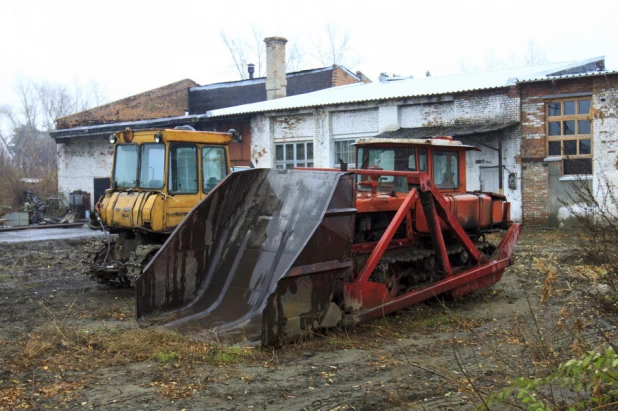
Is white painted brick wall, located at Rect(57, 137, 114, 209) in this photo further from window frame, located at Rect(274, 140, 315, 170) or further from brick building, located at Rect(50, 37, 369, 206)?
window frame, located at Rect(274, 140, 315, 170)

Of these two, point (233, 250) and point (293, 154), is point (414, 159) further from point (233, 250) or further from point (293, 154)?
point (293, 154)

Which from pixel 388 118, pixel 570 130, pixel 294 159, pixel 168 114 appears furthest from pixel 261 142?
pixel 570 130

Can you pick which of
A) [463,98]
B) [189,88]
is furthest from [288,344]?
[189,88]

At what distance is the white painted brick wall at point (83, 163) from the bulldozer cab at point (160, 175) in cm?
1780

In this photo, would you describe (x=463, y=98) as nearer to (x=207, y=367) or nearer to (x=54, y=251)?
(x=54, y=251)

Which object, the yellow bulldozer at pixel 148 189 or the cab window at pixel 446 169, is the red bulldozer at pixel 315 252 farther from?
the yellow bulldozer at pixel 148 189

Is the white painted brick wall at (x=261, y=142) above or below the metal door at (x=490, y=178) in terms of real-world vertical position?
above

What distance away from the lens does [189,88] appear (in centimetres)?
3378

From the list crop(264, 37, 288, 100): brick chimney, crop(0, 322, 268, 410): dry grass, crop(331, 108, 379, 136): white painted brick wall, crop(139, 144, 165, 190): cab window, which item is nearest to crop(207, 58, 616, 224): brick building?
crop(331, 108, 379, 136): white painted brick wall

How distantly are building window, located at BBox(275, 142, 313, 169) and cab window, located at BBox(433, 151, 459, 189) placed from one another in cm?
1401

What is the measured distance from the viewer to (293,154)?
2370 centimetres

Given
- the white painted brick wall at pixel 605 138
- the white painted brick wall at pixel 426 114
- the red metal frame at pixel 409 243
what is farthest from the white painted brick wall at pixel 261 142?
the red metal frame at pixel 409 243

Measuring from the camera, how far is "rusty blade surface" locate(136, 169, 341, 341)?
7.47m

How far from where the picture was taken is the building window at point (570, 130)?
18.0 m
